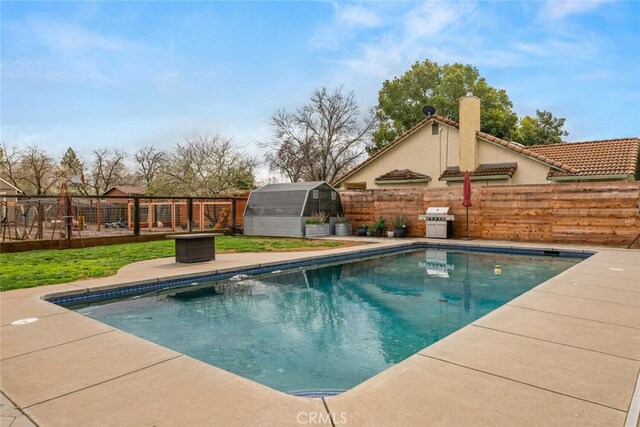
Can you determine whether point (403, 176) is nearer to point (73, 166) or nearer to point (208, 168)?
point (208, 168)

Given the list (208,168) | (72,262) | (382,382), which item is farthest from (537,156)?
(208,168)

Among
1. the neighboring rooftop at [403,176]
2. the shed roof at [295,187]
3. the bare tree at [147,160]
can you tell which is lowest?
the shed roof at [295,187]

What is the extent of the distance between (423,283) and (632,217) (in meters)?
7.13

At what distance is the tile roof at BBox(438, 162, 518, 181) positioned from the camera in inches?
565

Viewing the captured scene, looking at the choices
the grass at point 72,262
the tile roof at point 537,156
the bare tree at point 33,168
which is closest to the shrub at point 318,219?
the grass at point 72,262

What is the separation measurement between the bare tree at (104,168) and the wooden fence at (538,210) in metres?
26.4

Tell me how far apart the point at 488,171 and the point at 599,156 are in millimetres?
3780

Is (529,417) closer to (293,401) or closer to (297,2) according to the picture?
(293,401)

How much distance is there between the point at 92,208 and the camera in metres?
13.1

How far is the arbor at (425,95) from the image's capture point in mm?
24828

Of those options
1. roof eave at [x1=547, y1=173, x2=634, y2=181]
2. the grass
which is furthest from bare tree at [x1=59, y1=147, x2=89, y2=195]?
roof eave at [x1=547, y1=173, x2=634, y2=181]

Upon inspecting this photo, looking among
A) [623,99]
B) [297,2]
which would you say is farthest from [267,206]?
[623,99]

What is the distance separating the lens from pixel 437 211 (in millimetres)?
12539

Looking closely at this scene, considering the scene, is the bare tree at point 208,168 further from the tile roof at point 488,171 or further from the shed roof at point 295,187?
the tile roof at point 488,171
